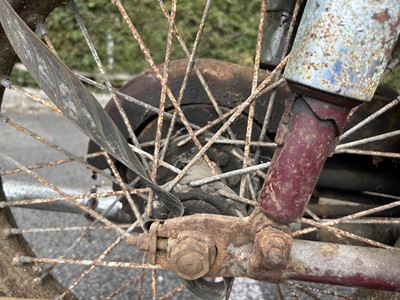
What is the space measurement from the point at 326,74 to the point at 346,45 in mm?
45

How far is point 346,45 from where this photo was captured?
2.49 feet

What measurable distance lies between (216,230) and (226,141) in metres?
0.33

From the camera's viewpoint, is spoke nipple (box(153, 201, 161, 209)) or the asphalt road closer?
spoke nipple (box(153, 201, 161, 209))

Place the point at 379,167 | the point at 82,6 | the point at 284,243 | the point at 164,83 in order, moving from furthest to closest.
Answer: the point at 82,6
the point at 379,167
the point at 164,83
the point at 284,243

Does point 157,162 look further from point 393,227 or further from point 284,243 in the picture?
point 393,227

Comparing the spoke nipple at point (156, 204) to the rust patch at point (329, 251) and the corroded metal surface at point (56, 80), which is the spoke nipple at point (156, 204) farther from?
the rust patch at point (329, 251)

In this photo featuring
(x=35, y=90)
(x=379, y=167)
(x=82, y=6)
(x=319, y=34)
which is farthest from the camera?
(x=35, y=90)

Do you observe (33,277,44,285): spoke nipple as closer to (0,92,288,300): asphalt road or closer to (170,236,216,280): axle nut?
(0,92,288,300): asphalt road

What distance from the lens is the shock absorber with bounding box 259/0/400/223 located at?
0.75m

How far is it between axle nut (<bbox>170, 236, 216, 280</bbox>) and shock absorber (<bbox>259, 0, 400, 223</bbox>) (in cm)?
16

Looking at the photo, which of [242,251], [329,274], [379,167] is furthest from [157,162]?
[379,167]

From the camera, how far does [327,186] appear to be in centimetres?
142

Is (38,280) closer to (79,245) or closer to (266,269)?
(266,269)

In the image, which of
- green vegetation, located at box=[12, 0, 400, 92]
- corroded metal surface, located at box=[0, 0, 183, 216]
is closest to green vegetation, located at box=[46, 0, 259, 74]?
green vegetation, located at box=[12, 0, 400, 92]
